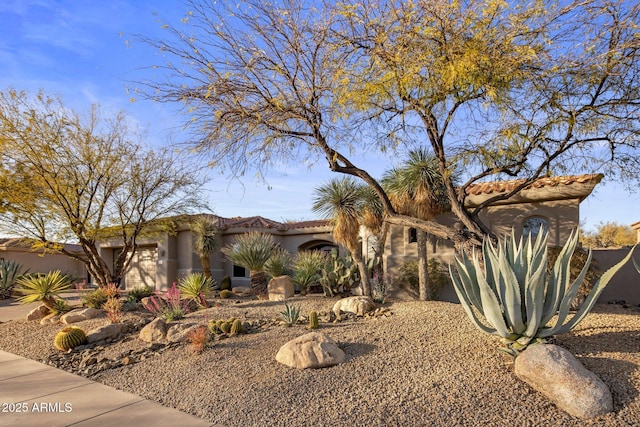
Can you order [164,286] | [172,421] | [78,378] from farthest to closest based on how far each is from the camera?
[164,286]
[78,378]
[172,421]

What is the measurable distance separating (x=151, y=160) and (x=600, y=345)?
1513 cm

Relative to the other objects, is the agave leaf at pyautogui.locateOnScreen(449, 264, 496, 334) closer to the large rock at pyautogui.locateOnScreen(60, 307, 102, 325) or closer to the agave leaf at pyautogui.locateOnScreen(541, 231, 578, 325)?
the agave leaf at pyautogui.locateOnScreen(541, 231, 578, 325)

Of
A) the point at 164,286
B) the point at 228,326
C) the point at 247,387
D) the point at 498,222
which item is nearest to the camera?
the point at 247,387

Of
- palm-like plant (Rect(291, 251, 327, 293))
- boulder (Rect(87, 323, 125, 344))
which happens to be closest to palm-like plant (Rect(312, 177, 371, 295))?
palm-like plant (Rect(291, 251, 327, 293))

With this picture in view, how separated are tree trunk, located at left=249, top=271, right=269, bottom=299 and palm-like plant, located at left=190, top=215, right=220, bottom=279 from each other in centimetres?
721

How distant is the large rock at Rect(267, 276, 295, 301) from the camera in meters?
13.8

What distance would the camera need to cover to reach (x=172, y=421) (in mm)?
5324

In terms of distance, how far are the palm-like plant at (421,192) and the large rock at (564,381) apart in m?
8.89

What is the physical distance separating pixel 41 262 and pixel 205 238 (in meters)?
15.8

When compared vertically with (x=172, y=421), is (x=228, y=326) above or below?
above

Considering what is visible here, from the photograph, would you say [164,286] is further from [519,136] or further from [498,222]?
[519,136]

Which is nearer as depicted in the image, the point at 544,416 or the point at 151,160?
the point at 544,416

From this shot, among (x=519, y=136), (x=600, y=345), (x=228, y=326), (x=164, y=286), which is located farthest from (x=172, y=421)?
(x=164, y=286)

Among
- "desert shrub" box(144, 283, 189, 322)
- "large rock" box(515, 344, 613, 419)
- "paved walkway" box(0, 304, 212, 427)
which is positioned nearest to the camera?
"large rock" box(515, 344, 613, 419)
